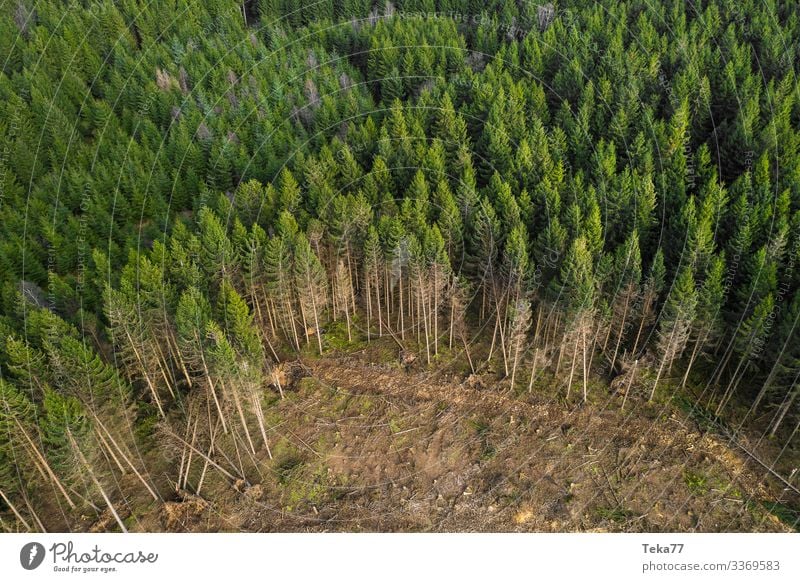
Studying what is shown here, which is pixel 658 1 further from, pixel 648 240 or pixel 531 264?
pixel 531 264

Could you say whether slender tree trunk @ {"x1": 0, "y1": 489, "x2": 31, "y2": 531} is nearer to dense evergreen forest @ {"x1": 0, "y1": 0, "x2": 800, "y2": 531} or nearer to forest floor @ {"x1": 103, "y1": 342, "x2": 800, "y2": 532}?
dense evergreen forest @ {"x1": 0, "y1": 0, "x2": 800, "y2": 531}

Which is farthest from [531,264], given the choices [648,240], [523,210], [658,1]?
[658,1]
